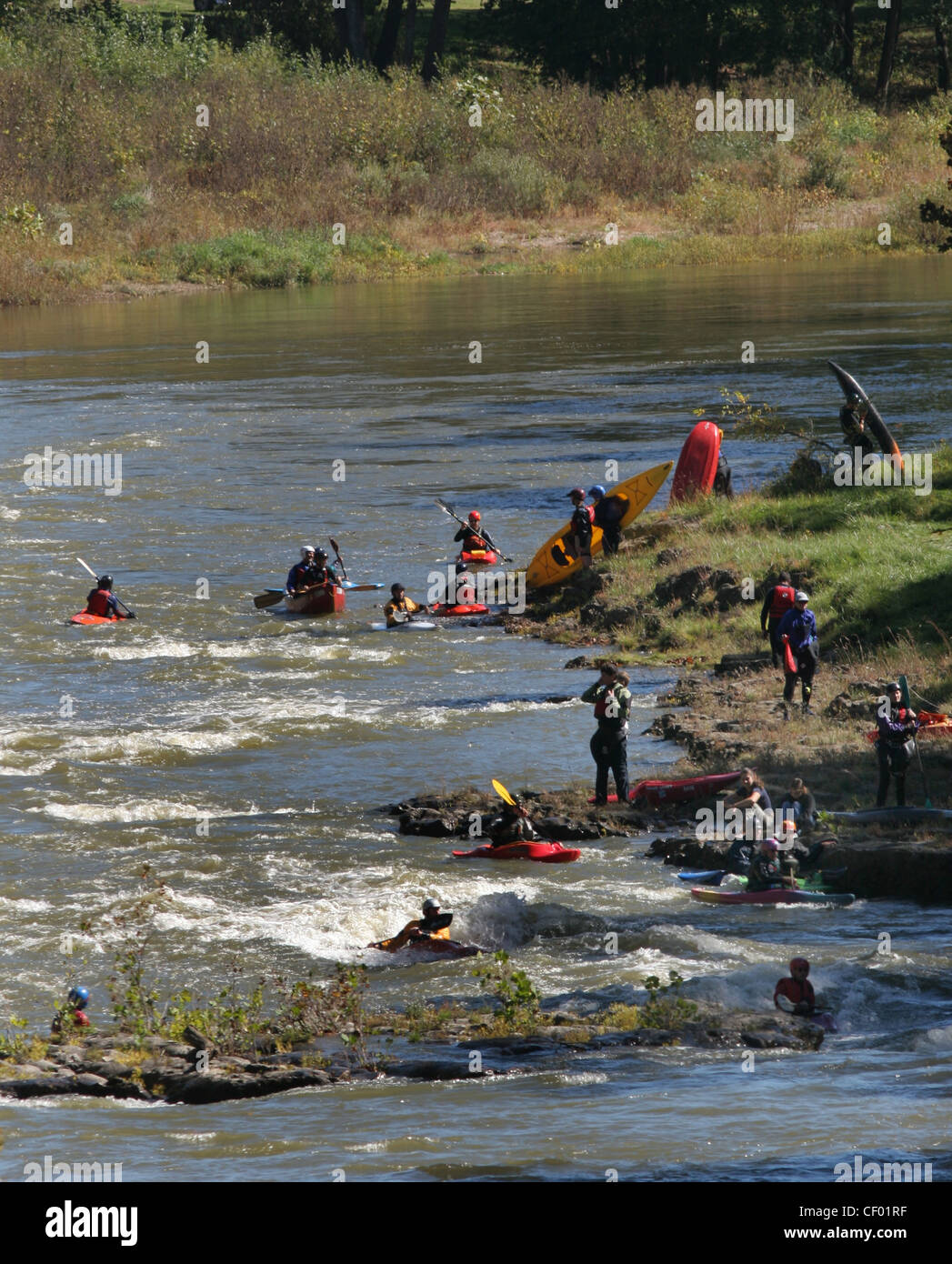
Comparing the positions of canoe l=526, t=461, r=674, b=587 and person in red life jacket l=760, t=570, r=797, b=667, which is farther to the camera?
canoe l=526, t=461, r=674, b=587

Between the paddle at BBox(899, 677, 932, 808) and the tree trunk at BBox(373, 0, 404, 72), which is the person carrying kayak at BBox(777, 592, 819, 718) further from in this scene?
the tree trunk at BBox(373, 0, 404, 72)

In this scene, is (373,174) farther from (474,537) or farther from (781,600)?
(781,600)

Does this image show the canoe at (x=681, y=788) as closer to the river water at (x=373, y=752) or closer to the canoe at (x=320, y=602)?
the river water at (x=373, y=752)

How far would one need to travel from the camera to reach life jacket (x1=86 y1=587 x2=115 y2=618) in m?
27.0

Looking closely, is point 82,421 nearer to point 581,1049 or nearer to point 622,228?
point 581,1049

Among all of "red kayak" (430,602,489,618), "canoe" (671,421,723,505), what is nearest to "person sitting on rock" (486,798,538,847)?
"red kayak" (430,602,489,618)

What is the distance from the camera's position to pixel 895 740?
17.2m

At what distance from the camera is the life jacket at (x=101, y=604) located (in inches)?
1061

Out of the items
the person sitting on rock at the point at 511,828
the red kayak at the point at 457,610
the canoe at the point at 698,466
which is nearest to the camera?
the person sitting on rock at the point at 511,828

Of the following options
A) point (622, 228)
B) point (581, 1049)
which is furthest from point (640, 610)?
point (622, 228)

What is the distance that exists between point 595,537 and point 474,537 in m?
2.11

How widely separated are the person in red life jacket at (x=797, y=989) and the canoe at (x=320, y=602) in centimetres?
1465

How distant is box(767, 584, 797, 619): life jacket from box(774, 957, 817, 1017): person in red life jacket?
788 centimetres

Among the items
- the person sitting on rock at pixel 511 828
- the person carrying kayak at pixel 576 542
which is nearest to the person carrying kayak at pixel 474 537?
the person carrying kayak at pixel 576 542
